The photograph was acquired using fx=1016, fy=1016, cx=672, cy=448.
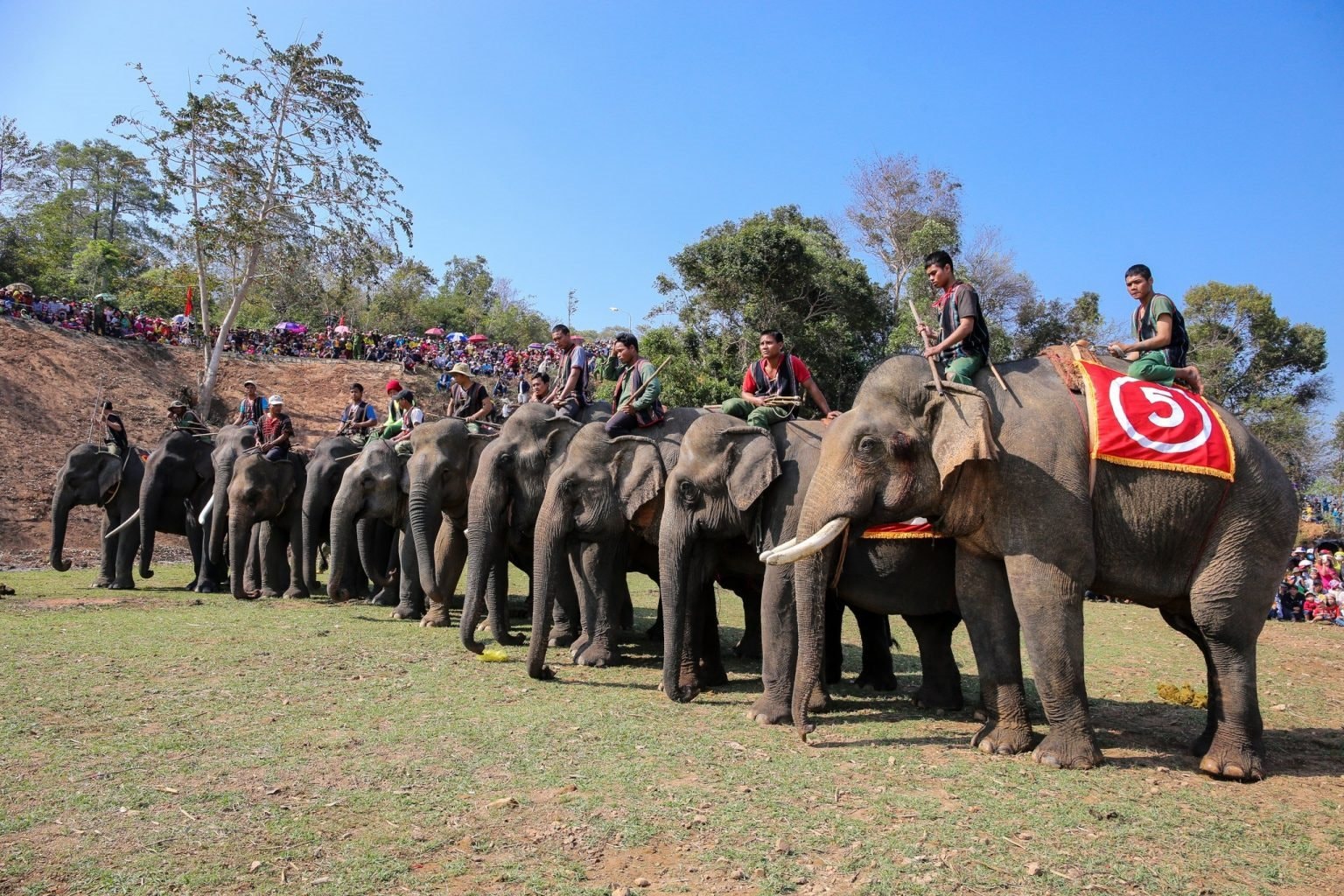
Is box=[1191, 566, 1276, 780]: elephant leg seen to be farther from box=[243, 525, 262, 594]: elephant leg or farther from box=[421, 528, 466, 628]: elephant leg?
box=[243, 525, 262, 594]: elephant leg

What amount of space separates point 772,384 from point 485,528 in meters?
3.48

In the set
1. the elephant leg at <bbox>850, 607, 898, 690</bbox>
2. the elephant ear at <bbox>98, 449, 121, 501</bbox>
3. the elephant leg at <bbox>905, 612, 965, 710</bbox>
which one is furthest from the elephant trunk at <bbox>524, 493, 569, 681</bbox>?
the elephant ear at <bbox>98, 449, 121, 501</bbox>

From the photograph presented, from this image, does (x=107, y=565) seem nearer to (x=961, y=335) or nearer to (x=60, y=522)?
(x=60, y=522)

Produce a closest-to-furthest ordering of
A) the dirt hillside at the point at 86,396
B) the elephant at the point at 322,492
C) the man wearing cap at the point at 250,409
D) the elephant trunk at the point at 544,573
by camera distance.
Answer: the elephant trunk at the point at 544,573, the elephant at the point at 322,492, the man wearing cap at the point at 250,409, the dirt hillside at the point at 86,396

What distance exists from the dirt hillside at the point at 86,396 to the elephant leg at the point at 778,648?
18.9m

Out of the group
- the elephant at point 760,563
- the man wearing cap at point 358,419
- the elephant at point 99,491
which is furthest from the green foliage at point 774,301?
the elephant at point 760,563

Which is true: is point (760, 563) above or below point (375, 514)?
below

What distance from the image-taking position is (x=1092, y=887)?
4.82m

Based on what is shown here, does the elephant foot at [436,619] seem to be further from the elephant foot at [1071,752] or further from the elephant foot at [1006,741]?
the elephant foot at [1071,752]

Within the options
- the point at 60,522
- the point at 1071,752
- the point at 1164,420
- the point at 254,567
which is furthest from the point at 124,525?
the point at 1164,420

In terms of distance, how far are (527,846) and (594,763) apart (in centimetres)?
148

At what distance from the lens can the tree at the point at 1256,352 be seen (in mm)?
37875

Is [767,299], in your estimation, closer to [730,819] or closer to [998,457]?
[998,457]

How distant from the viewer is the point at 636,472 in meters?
10.4
